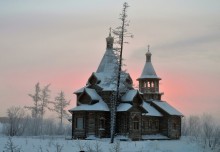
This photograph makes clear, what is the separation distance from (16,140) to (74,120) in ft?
37.3

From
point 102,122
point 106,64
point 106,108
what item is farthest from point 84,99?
point 106,64

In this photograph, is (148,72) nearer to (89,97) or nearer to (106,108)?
(106,108)

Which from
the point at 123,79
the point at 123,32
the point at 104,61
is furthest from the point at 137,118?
the point at 123,32

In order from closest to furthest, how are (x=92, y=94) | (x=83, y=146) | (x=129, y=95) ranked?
1. (x=83, y=146)
2. (x=92, y=94)
3. (x=129, y=95)

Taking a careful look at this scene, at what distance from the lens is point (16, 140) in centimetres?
2503

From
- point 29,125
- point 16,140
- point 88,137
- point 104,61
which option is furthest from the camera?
point 29,125

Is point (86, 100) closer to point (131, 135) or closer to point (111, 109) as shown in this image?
point (111, 109)

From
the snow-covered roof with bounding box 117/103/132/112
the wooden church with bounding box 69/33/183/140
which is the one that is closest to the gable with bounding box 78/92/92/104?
the wooden church with bounding box 69/33/183/140

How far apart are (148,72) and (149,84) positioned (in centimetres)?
148

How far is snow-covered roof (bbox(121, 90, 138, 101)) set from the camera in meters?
35.8

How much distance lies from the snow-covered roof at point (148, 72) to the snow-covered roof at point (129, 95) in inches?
342

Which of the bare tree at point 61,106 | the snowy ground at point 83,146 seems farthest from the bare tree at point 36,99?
the snowy ground at point 83,146

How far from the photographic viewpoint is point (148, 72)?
4541cm

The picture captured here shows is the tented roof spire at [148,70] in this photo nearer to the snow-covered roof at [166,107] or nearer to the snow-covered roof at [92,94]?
the snow-covered roof at [166,107]
